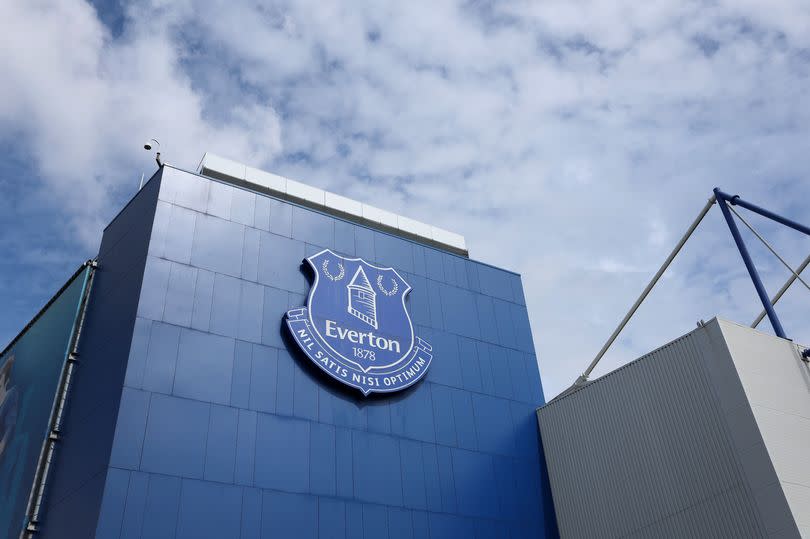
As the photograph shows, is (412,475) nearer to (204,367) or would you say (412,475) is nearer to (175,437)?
(204,367)

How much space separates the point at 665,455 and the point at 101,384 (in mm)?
14044

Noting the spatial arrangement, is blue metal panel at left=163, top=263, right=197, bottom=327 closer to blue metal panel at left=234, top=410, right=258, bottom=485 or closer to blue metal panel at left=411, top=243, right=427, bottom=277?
blue metal panel at left=234, top=410, right=258, bottom=485

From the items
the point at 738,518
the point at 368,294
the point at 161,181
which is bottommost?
the point at 738,518

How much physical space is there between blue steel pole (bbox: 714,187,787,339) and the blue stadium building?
281 inches

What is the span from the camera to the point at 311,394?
2053 centimetres

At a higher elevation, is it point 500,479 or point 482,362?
point 482,362

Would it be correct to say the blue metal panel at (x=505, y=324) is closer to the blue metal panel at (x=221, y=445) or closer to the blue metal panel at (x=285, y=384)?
the blue metal panel at (x=285, y=384)

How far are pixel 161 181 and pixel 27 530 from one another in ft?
30.2

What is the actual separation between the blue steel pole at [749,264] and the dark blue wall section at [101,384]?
1685cm

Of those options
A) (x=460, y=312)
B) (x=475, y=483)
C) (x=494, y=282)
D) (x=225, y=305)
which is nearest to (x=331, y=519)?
(x=475, y=483)

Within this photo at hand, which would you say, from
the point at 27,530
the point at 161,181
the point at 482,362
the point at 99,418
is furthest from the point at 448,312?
the point at 27,530

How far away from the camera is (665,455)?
66.7 feet

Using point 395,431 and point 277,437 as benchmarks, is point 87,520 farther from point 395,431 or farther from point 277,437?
point 395,431

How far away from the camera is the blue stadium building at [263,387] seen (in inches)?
700
